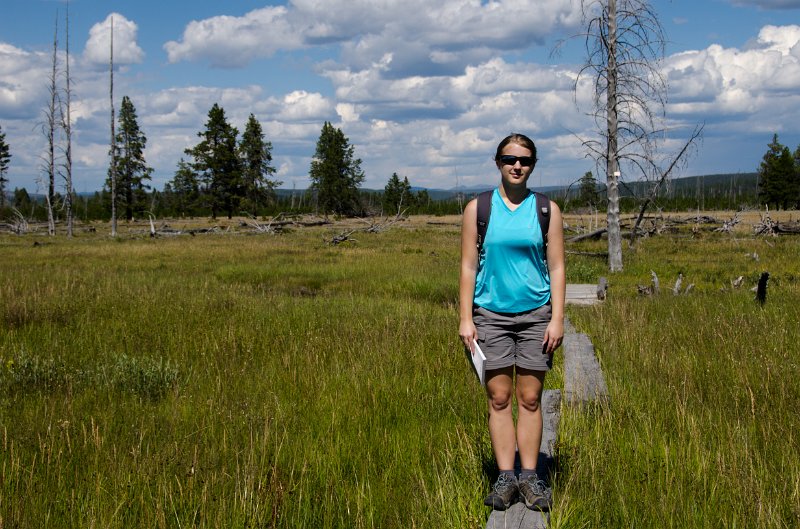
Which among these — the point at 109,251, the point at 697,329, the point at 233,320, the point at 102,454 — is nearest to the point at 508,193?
the point at 102,454

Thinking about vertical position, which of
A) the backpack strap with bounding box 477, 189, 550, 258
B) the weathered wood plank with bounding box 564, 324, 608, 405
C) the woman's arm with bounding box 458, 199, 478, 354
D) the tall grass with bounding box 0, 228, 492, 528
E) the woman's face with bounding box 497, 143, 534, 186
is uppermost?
the woman's face with bounding box 497, 143, 534, 186

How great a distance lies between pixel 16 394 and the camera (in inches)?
209

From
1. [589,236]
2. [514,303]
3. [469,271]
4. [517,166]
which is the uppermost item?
[517,166]

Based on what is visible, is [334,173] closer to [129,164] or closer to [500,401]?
[129,164]

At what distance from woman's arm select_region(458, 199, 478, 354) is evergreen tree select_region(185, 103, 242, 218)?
59104mm

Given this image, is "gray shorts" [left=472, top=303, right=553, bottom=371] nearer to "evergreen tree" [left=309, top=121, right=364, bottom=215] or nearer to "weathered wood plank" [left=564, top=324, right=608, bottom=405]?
"weathered wood plank" [left=564, top=324, right=608, bottom=405]

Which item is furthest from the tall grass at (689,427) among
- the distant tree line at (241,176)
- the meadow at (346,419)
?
the distant tree line at (241,176)

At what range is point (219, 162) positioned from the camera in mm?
60969

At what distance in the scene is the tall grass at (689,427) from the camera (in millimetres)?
3373

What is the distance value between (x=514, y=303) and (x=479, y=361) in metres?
0.35

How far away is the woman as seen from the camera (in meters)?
3.42

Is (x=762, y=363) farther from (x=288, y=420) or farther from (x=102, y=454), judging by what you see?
(x=102, y=454)

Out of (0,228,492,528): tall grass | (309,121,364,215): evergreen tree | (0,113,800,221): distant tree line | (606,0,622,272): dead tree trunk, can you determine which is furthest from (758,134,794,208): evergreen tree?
(0,228,492,528): tall grass

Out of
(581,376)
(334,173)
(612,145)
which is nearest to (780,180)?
(334,173)
